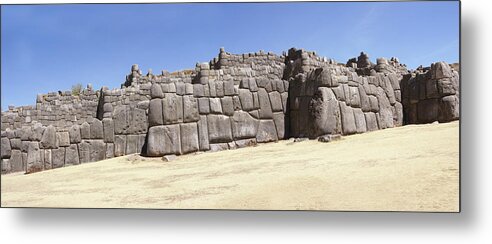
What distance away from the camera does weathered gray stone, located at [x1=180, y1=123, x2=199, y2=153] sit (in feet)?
22.8

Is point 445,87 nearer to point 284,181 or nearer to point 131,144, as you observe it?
point 284,181

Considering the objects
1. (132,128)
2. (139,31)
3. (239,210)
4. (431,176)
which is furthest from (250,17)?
(132,128)

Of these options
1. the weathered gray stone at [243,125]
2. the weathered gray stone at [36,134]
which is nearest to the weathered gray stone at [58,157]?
the weathered gray stone at [36,134]

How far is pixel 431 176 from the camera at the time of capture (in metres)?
4.77

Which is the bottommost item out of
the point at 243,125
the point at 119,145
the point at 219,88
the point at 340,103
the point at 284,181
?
the point at 284,181

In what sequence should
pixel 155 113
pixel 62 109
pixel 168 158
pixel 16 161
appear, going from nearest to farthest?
pixel 168 158, pixel 16 161, pixel 155 113, pixel 62 109

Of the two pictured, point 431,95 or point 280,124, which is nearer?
point 280,124

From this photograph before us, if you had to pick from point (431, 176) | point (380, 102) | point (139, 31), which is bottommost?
point (431, 176)

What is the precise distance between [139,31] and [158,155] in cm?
199

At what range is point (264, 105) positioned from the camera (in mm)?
7914

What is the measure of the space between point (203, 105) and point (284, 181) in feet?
8.87

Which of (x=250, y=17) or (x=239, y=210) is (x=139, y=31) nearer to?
(x=250, y=17)

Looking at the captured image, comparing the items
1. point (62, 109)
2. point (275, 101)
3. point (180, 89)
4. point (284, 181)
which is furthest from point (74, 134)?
point (62, 109)

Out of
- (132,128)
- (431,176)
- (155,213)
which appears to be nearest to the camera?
(431,176)
